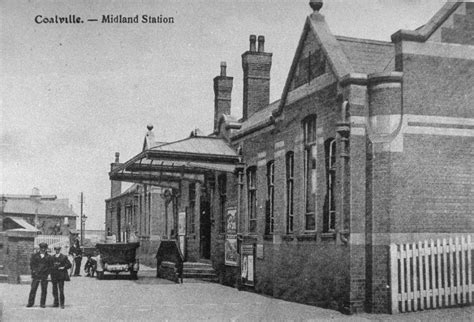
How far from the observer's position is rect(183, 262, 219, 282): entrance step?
24.6 metres

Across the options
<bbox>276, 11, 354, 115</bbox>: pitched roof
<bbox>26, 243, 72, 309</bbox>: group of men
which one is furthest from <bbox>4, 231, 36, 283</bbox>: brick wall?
<bbox>276, 11, 354, 115</bbox>: pitched roof

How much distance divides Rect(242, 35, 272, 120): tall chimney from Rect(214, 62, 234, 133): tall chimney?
12.8ft

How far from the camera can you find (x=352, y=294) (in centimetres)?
1391

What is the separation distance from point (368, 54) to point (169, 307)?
25.4 feet

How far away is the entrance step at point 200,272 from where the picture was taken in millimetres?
24641

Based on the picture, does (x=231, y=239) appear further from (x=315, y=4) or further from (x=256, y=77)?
(x=315, y=4)

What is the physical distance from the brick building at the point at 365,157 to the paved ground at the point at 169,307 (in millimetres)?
794

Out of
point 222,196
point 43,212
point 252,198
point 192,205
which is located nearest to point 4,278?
point 222,196

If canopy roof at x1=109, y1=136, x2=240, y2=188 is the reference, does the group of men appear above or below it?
below

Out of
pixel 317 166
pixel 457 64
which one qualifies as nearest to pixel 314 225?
pixel 317 166

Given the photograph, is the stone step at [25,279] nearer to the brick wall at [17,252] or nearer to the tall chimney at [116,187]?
the brick wall at [17,252]

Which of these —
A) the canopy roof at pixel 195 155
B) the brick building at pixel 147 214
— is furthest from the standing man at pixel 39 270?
the brick building at pixel 147 214

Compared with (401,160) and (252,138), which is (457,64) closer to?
(401,160)

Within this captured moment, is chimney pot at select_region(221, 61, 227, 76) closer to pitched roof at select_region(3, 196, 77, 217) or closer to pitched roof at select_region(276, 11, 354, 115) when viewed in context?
pitched roof at select_region(276, 11, 354, 115)
